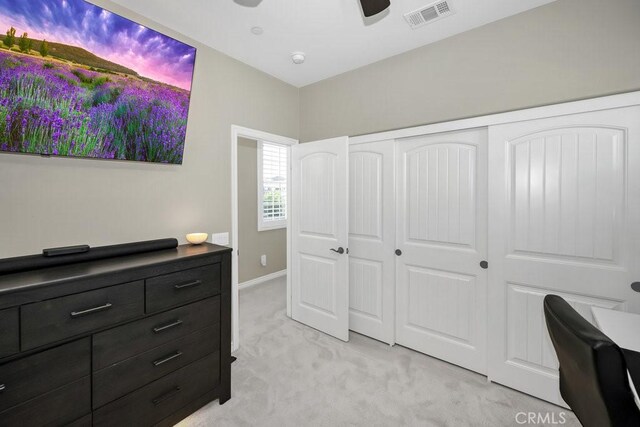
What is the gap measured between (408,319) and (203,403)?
6.05 feet

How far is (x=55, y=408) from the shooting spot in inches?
49.5

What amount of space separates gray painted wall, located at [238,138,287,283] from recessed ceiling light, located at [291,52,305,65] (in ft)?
6.20

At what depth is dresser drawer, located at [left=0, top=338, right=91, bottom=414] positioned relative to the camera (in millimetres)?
1140

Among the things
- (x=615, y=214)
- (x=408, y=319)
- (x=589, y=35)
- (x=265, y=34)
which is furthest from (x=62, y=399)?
(x=589, y=35)

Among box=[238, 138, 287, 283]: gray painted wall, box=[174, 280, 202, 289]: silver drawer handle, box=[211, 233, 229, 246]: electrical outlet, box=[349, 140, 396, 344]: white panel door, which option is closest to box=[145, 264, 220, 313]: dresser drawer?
box=[174, 280, 202, 289]: silver drawer handle

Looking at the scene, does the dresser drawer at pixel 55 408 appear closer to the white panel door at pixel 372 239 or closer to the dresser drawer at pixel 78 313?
the dresser drawer at pixel 78 313

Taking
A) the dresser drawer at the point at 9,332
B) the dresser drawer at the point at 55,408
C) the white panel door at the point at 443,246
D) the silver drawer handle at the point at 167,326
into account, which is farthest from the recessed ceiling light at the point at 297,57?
the dresser drawer at the point at 55,408

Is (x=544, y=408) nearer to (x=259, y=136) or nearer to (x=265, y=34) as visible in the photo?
(x=259, y=136)

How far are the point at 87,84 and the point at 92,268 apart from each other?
3.65ft

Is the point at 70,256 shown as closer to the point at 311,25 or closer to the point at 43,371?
the point at 43,371

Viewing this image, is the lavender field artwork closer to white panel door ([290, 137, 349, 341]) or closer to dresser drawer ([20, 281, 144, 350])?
dresser drawer ([20, 281, 144, 350])

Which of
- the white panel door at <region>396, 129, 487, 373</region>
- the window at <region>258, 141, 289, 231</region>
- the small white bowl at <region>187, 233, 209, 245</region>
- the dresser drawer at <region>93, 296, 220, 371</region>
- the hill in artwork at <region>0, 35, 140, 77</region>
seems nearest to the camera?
the dresser drawer at <region>93, 296, 220, 371</region>

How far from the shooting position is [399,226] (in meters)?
2.64

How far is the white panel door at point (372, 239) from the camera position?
8.80ft
